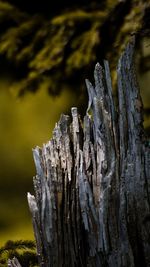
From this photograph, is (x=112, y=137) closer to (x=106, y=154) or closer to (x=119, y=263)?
(x=106, y=154)

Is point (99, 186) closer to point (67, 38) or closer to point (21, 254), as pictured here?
point (21, 254)

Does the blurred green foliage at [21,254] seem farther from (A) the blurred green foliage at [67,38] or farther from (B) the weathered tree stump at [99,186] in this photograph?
(A) the blurred green foliage at [67,38]

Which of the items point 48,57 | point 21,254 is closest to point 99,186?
point 21,254

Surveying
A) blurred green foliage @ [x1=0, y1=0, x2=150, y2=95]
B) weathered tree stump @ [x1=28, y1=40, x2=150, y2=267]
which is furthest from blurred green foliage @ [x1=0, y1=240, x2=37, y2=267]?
blurred green foliage @ [x1=0, y1=0, x2=150, y2=95]

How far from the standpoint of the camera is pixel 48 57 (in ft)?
17.4

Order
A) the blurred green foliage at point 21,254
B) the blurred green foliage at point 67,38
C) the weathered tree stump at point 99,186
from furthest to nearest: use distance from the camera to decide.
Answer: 1. the blurred green foliage at point 67,38
2. the blurred green foliage at point 21,254
3. the weathered tree stump at point 99,186

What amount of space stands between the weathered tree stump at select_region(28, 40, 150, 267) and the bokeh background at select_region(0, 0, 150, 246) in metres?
1.40

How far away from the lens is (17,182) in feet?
23.7

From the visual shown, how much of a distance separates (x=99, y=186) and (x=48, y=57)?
3170mm

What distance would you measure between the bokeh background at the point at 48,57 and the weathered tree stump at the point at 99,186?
140 cm

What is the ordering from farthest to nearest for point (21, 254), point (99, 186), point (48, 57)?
point (48, 57), point (21, 254), point (99, 186)

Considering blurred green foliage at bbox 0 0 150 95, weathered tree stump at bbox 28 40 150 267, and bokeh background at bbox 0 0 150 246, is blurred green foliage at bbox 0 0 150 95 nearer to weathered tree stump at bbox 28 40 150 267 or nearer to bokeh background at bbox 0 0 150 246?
bokeh background at bbox 0 0 150 246

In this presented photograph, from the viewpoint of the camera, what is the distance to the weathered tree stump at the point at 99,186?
2.24 metres

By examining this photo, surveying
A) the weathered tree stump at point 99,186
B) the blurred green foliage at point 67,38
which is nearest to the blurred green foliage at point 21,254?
the weathered tree stump at point 99,186
